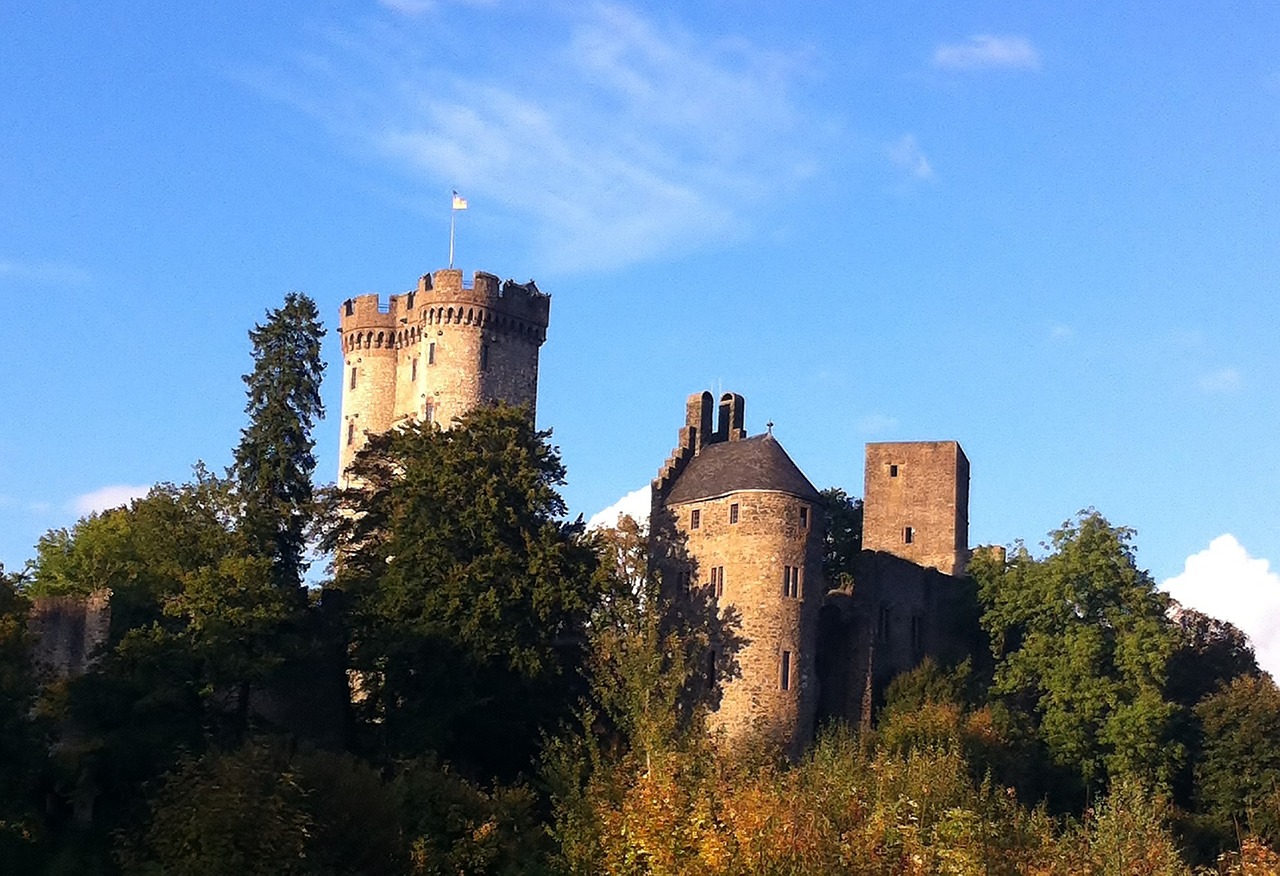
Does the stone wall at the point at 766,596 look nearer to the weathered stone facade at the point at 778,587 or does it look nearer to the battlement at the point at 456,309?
the weathered stone facade at the point at 778,587

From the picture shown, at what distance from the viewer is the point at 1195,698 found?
72250 mm

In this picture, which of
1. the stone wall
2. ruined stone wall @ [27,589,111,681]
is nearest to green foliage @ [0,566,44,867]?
ruined stone wall @ [27,589,111,681]

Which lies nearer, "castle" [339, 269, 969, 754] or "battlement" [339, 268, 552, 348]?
"castle" [339, 269, 969, 754]

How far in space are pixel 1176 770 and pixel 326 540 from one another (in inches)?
1099

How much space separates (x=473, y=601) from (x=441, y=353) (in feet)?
67.1

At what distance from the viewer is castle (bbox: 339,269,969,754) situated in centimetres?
6244

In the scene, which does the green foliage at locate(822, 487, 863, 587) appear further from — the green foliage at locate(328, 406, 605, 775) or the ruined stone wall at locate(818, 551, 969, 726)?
the green foliage at locate(328, 406, 605, 775)

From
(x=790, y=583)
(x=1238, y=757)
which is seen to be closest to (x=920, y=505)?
(x=790, y=583)

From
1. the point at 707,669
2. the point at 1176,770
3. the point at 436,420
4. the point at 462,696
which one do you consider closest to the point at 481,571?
the point at 462,696

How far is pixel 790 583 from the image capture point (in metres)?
62.8

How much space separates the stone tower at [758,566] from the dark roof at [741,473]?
4cm

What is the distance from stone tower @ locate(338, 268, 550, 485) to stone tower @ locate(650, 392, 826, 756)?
535 inches

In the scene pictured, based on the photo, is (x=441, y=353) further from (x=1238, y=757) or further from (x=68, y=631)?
(x=1238, y=757)

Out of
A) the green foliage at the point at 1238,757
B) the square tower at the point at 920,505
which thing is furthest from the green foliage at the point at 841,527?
the green foliage at the point at 1238,757
